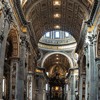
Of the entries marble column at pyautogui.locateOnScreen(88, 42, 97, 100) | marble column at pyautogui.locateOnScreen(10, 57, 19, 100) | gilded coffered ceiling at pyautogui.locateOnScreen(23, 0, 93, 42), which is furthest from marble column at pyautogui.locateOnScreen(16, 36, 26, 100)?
marble column at pyautogui.locateOnScreen(88, 42, 97, 100)

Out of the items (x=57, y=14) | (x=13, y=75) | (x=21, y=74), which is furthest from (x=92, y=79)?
(x=57, y=14)

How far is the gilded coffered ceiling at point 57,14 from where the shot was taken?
31.1 meters

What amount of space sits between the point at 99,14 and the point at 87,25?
171 inches

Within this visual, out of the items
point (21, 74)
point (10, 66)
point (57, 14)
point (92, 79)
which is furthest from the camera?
point (57, 14)

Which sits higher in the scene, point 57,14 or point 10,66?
point 57,14

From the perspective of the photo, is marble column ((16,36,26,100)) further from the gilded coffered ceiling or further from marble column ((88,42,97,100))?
marble column ((88,42,97,100))

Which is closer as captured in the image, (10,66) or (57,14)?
(10,66)

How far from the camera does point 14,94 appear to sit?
2525cm

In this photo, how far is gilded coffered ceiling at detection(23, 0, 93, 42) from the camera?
31.1 m

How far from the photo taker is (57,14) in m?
36.6

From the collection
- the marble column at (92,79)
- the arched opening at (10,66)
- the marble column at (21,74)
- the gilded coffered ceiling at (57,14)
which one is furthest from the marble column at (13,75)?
the gilded coffered ceiling at (57,14)

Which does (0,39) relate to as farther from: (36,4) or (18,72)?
(36,4)

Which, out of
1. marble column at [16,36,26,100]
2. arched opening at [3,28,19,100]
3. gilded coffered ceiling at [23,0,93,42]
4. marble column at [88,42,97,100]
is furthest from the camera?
gilded coffered ceiling at [23,0,93,42]

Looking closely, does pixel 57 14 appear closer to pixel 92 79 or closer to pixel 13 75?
pixel 92 79
